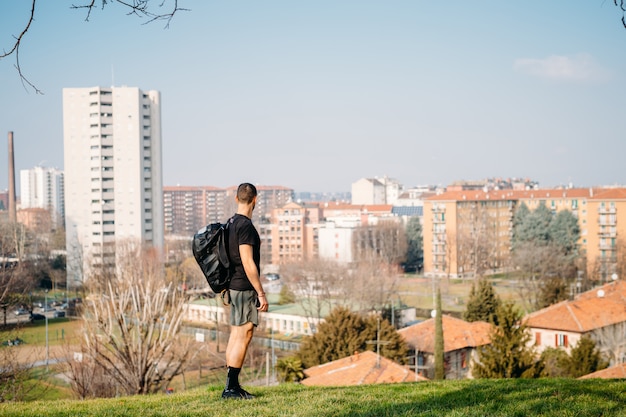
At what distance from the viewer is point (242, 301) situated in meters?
6.40

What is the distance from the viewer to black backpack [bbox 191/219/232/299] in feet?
20.8

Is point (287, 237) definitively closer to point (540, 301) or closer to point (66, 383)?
point (540, 301)

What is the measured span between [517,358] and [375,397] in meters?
15.4

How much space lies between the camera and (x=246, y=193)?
650cm

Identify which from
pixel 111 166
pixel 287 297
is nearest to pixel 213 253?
pixel 287 297

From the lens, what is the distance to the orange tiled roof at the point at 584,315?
34094mm

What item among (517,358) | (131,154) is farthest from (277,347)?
(131,154)

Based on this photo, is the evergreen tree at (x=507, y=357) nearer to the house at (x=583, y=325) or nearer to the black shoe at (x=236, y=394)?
the house at (x=583, y=325)

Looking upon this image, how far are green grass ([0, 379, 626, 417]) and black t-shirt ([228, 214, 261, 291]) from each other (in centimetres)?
112

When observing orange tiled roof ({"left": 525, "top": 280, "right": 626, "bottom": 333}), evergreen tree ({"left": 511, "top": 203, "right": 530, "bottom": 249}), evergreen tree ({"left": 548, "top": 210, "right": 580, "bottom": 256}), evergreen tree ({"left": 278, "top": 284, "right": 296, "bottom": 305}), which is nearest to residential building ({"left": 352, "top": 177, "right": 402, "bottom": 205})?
evergreen tree ({"left": 511, "top": 203, "right": 530, "bottom": 249})

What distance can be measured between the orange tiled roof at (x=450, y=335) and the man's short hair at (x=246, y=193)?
2559 centimetres

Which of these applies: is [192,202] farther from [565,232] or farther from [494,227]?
[565,232]

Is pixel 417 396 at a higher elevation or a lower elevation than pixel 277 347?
higher

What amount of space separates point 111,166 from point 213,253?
2681 inches
